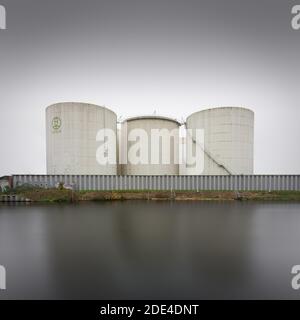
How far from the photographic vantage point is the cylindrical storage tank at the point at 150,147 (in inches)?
806

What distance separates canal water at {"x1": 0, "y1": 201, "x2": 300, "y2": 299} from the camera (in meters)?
3.40

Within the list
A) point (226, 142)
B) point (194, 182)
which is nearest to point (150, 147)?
point (194, 182)

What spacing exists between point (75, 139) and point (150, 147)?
8.14 m

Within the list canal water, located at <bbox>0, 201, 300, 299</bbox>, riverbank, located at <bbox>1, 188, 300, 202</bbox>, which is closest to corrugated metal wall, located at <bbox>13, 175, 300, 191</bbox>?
riverbank, located at <bbox>1, 188, 300, 202</bbox>

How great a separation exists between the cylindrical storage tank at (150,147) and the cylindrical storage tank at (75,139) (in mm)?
2965

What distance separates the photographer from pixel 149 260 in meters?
4.44

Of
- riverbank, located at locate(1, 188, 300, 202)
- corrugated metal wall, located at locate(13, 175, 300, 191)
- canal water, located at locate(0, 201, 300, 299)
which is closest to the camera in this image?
canal water, located at locate(0, 201, 300, 299)

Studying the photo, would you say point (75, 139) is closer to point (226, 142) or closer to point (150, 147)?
point (150, 147)

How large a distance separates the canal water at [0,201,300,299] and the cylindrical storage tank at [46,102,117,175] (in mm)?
11603

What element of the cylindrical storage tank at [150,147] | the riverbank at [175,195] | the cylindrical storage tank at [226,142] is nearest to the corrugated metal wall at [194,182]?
the riverbank at [175,195]

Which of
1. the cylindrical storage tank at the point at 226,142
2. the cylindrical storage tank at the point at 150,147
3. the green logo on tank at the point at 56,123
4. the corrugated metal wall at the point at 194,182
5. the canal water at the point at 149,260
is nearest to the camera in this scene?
the canal water at the point at 149,260

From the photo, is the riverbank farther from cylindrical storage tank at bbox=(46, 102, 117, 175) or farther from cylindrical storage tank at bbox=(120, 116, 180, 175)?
cylindrical storage tank at bbox=(120, 116, 180, 175)

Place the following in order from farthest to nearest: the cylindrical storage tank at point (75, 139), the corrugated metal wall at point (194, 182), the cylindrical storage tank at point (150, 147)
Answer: the cylindrical storage tank at point (150, 147) < the cylindrical storage tank at point (75, 139) < the corrugated metal wall at point (194, 182)

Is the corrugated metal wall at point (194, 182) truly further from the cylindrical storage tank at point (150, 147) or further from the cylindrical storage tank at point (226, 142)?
the cylindrical storage tank at point (150, 147)
